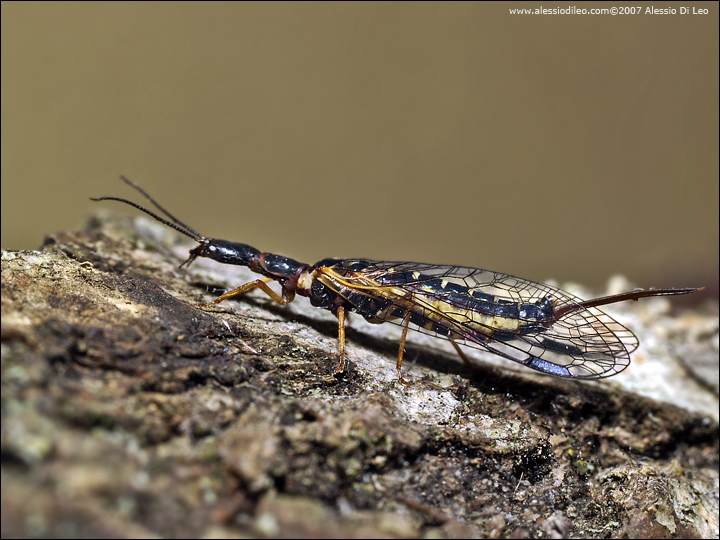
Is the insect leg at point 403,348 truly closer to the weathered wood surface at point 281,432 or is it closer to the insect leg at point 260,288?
the weathered wood surface at point 281,432

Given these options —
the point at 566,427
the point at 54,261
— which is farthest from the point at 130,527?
the point at 566,427

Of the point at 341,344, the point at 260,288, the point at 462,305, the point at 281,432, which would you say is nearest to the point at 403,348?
the point at 341,344

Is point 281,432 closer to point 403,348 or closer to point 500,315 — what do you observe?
point 403,348

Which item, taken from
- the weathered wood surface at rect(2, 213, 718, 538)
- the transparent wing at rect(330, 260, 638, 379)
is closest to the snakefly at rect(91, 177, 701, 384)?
the transparent wing at rect(330, 260, 638, 379)

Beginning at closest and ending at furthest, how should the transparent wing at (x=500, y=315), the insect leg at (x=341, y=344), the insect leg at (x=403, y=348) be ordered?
1. the insect leg at (x=341, y=344)
2. the insect leg at (x=403, y=348)
3. the transparent wing at (x=500, y=315)

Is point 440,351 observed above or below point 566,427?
above

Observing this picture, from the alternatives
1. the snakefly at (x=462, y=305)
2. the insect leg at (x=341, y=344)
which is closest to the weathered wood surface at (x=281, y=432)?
the insect leg at (x=341, y=344)

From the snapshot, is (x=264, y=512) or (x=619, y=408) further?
(x=619, y=408)

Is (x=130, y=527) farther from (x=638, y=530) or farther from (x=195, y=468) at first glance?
(x=638, y=530)
